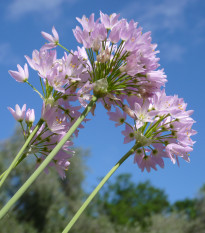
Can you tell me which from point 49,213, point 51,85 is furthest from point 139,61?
point 49,213

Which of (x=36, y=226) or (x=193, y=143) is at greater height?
(x=36, y=226)

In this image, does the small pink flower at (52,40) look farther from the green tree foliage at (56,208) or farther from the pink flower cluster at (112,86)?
the green tree foliage at (56,208)

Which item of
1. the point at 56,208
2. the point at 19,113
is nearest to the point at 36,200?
the point at 56,208

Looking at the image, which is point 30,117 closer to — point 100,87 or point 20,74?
point 20,74

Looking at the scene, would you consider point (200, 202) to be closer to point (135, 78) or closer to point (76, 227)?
point (76, 227)

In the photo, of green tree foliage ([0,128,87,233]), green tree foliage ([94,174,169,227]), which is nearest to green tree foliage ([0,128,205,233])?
green tree foliage ([0,128,87,233])

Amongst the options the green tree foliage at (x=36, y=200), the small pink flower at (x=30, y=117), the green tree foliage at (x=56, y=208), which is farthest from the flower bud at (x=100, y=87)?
the green tree foliage at (x=36, y=200)

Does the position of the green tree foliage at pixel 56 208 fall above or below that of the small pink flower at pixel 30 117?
above

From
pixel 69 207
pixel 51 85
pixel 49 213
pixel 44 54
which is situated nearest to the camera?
pixel 51 85

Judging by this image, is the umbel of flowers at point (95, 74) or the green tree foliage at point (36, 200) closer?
the umbel of flowers at point (95, 74)
